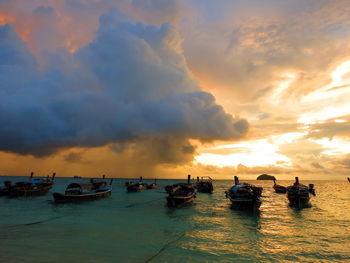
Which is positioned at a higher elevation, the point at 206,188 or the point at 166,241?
the point at 206,188

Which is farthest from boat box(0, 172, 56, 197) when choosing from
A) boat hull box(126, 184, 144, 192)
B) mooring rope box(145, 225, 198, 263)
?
mooring rope box(145, 225, 198, 263)

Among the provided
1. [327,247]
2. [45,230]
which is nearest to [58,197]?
[45,230]

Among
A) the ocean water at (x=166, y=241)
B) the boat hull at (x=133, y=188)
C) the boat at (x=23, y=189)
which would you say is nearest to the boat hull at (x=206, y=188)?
the boat hull at (x=133, y=188)

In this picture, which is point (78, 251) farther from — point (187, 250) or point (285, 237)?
point (285, 237)

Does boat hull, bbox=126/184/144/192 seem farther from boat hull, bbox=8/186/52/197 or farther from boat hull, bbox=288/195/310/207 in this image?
boat hull, bbox=288/195/310/207

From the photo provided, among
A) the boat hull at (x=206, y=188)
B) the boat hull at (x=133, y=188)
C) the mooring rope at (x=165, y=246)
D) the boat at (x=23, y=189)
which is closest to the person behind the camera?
the mooring rope at (x=165, y=246)

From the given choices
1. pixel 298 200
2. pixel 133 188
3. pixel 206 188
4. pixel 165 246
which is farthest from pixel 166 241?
pixel 133 188

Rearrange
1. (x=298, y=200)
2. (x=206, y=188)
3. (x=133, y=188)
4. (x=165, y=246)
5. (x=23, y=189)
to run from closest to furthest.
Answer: (x=165, y=246) < (x=298, y=200) < (x=23, y=189) < (x=206, y=188) < (x=133, y=188)

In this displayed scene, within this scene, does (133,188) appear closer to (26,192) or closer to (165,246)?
(26,192)

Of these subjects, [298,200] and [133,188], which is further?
[133,188]

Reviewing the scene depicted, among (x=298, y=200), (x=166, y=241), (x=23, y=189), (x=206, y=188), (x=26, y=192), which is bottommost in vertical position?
(x=166, y=241)

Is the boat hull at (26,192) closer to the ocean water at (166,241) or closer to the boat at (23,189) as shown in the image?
the boat at (23,189)

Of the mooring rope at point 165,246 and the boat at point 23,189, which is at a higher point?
the boat at point 23,189

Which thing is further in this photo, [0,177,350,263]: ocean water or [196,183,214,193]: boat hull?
[196,183,214,193]: boat hull
